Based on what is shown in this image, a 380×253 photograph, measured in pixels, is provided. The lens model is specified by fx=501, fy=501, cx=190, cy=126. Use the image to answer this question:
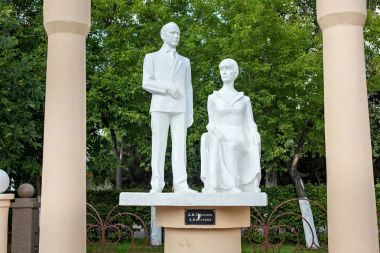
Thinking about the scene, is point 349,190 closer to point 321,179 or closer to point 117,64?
point 117,64

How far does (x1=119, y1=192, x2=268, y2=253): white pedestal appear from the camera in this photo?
6.86 meters

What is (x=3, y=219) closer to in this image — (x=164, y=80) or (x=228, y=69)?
(x=164, y=80)

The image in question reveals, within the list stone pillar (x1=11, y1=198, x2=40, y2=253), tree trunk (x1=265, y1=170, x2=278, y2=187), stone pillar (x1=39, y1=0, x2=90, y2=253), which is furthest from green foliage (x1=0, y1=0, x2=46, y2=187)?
tree trunk (x1=265, y1=170, x2=278, y2=187)

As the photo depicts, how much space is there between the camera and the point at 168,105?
7.50 metres

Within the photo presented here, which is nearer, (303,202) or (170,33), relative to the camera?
(170,33)

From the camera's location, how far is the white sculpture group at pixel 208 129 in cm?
736

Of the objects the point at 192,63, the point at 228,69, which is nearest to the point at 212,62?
the point at 192,63

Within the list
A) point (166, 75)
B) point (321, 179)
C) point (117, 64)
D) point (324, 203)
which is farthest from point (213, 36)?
point (321, 179)

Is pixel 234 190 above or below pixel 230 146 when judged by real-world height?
below

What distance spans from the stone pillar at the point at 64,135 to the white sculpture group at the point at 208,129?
125 cm

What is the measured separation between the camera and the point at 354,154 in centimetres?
727

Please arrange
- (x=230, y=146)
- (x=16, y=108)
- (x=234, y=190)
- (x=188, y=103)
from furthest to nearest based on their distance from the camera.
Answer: (x=16, y=108) < (x=188, y=103) < (x=230, y=146) < (x=234, y=190)

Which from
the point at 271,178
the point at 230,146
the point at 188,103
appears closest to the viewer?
the point at 230,146

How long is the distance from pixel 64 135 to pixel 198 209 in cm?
246
